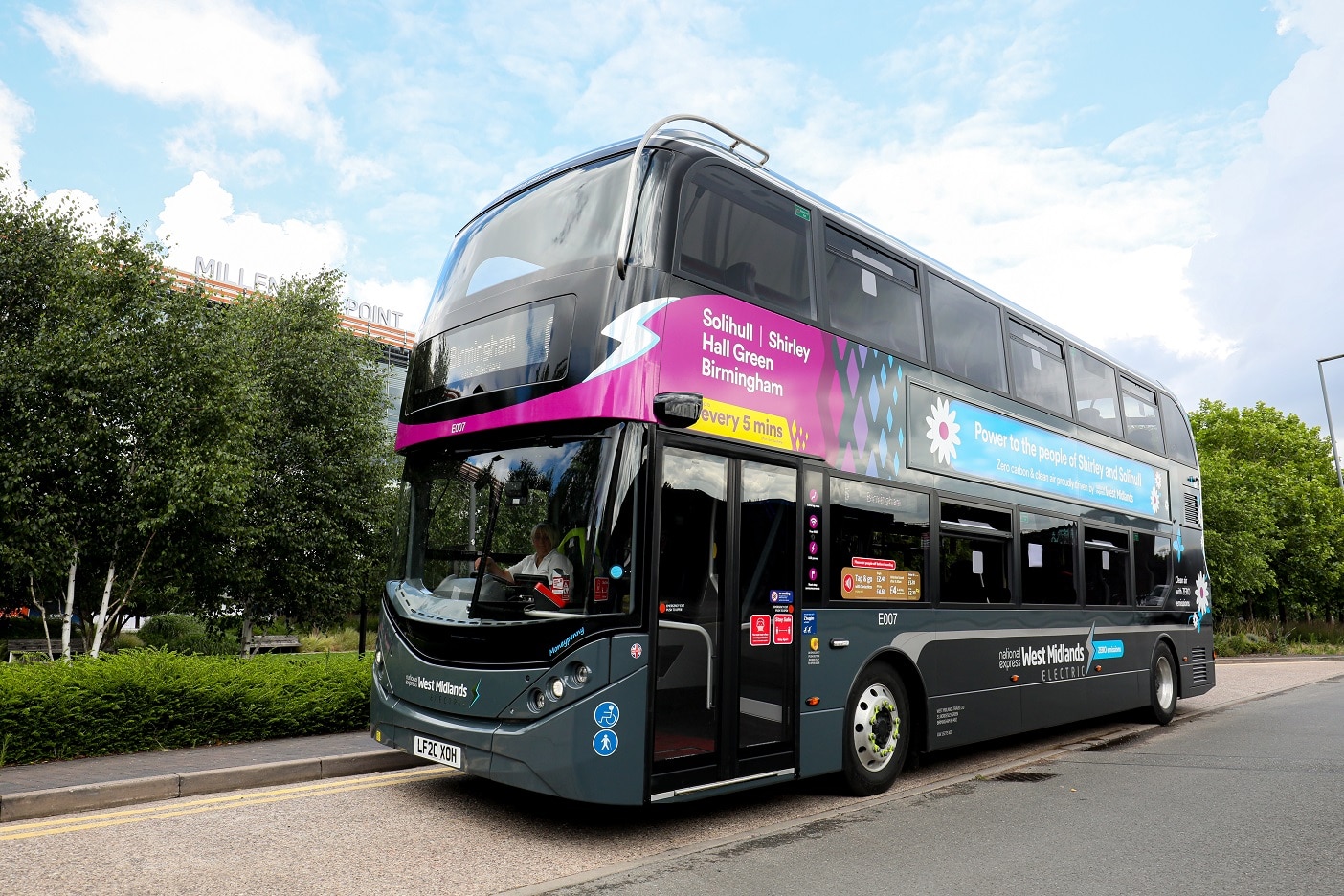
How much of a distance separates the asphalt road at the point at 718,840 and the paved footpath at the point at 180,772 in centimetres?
22

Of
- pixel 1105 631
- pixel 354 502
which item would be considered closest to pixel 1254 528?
pixel 1105 631

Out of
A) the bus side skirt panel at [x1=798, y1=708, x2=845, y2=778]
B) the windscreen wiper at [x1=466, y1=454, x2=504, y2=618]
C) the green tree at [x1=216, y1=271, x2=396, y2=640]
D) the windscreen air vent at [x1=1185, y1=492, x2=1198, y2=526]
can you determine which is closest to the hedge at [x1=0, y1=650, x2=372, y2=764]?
the windscreen wiper at [x1=466, y1=454, x2=504, y2=618]

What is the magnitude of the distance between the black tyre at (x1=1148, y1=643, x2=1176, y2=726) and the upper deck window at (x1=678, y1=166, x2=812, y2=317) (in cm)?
835

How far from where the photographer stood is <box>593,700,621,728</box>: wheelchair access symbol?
5.38 metres

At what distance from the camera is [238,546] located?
17344 mm

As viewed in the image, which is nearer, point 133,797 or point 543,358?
point 543,358

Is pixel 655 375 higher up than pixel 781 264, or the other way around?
pixel 781 264

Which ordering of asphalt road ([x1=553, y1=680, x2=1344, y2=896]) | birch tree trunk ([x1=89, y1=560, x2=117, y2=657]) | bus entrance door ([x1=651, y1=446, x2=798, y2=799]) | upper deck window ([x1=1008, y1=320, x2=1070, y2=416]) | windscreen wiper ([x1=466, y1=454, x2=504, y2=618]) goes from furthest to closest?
birch tree trunk ([x1=89, y1=560, x2=117, y2=657]), upper deck window ([x1=1008, y1=320, x2=1070, y2=416]), windscreen wiper ([x1=466, y1=454, x2=504, y2=618]), bus entrance door ([x1=651, y1=446, x2=798, y2=799]), asphalt road ([x1=553, y1=680, x2=1344, y2=896])

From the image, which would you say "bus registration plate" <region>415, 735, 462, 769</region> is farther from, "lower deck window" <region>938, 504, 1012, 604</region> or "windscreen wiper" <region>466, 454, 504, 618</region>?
"lower deck window" <region>938, 504, 1012, 604</region>

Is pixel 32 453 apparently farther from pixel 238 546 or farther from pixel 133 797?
pixel 133 797

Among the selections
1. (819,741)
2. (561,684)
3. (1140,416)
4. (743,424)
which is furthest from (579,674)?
(1140,416)

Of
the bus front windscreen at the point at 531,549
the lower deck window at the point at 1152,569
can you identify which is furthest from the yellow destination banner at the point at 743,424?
the lower deck window at the point at 1152,569

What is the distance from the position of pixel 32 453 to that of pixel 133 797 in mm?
9072

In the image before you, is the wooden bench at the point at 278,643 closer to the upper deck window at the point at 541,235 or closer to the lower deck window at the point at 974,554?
the upper deck window at the point at 541,235
